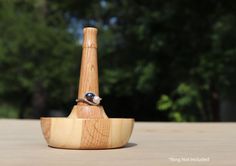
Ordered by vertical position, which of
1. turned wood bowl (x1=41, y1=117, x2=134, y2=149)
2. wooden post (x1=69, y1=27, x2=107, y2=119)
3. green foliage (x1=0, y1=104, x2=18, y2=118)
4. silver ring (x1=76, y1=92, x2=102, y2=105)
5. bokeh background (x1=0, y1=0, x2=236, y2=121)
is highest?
bokeh background (x1=0, y1=0, x2=236, y2=121)

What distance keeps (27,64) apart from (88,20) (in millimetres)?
2103

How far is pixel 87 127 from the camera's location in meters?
1.14

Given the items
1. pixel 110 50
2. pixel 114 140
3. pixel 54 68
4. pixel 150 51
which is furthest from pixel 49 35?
pixel 114 140

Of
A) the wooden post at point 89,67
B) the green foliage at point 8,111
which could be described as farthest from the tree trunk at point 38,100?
the wooden post at point 89,67

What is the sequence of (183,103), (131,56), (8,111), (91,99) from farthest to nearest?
1. (8,111)
2. (131,56)
3. (183,103)
4. (91,99)

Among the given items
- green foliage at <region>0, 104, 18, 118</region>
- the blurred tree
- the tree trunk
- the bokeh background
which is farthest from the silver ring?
green foliage at <region>0, 104, 18, 118</region>

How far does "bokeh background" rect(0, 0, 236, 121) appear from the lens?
7.51 metres

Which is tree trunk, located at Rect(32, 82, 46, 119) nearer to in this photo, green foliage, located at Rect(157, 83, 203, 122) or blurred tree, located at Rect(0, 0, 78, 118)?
blurred tree, located at Rect(0, 0, 78, 118)

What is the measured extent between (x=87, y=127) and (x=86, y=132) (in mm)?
16

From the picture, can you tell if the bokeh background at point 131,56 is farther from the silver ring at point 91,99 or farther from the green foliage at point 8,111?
the silver ring at point 91,99

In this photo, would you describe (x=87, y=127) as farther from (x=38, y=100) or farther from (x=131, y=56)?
(x=38, y=100)

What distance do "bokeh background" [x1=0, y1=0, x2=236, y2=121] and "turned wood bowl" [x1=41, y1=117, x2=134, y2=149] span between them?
5.80 metres

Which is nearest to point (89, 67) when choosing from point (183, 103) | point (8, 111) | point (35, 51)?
point (183, 103)

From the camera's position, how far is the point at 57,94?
1373 centimetres
